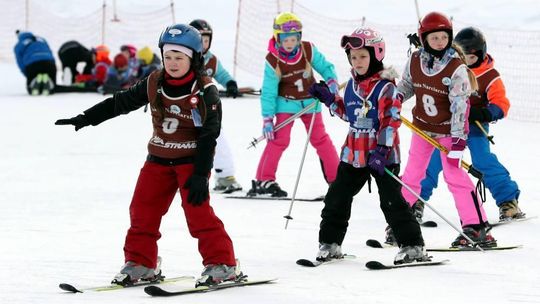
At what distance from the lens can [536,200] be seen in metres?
10.6

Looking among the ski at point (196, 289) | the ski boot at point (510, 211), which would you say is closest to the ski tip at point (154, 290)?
the ski at point (196, 289)

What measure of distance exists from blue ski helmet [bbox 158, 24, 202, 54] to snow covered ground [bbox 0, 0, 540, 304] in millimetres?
1357

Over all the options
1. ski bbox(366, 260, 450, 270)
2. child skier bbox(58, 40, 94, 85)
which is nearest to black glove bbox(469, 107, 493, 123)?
ski bbox(366, 260, 450, 270)

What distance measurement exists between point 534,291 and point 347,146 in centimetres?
158

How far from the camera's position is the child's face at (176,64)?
6.32 metres

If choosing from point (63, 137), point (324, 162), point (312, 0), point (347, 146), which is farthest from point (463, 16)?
point (347, 146)

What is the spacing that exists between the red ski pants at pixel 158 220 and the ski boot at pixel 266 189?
4.39 metres

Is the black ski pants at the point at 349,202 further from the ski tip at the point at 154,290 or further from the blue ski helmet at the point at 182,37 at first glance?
the ski tip at the point at 154,290

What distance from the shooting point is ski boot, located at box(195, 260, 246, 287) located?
637 cm

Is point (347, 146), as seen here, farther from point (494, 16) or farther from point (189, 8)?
point (189, 8)

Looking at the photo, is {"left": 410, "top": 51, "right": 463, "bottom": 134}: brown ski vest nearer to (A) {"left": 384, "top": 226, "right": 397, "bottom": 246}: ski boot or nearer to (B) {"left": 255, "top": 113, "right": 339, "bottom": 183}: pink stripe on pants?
(A) {"left": 384, "top": 226, "right": 397, "bottom": 246}: ski boot

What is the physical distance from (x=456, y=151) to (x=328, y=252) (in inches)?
48.3

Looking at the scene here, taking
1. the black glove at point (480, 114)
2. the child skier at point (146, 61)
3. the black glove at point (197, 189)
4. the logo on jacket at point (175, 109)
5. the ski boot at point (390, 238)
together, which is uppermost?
the logo on jacket at point (175, 109)

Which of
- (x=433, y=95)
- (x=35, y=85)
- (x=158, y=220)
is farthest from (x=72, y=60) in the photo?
(x=158, y=220)
